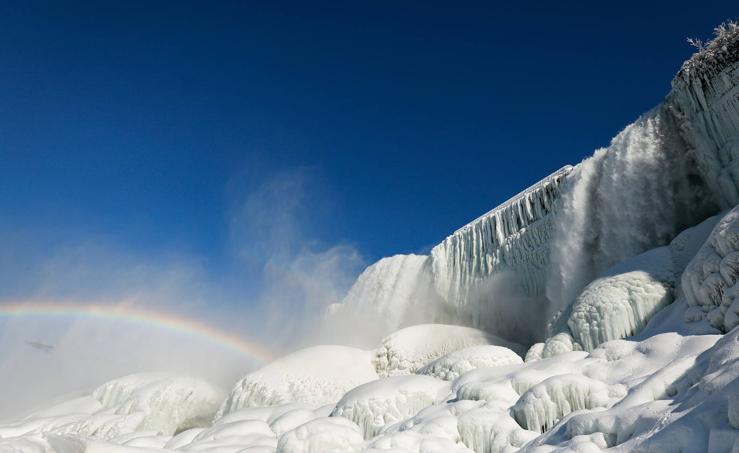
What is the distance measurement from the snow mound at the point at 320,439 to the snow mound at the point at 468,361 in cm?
385

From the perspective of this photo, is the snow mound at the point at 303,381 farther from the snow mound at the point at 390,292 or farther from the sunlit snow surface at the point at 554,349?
the snow mound at the point at 390,292

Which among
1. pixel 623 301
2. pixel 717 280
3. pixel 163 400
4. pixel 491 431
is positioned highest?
pixel 163 400

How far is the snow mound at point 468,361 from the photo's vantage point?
1226 cm

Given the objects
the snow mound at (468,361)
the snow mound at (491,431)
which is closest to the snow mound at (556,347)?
the snow mound at (468,361)

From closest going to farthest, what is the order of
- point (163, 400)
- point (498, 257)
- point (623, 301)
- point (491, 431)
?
1. point (491, 431)
2. point (623, 301)
3. point (163, 400)
4. point (498, 257)

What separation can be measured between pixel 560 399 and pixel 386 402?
3.60 m

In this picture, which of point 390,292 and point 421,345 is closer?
point 421,345

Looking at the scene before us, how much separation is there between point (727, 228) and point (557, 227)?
27.9 ft

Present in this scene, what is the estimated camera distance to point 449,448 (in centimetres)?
787

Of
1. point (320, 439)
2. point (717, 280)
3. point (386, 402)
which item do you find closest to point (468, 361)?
point (386, 402)

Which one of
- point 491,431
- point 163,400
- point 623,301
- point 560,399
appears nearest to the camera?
point 560,399

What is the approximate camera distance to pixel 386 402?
10117 mm

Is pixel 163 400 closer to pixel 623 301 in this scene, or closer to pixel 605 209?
pixel 623 301

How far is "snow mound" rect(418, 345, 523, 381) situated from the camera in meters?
12.3
